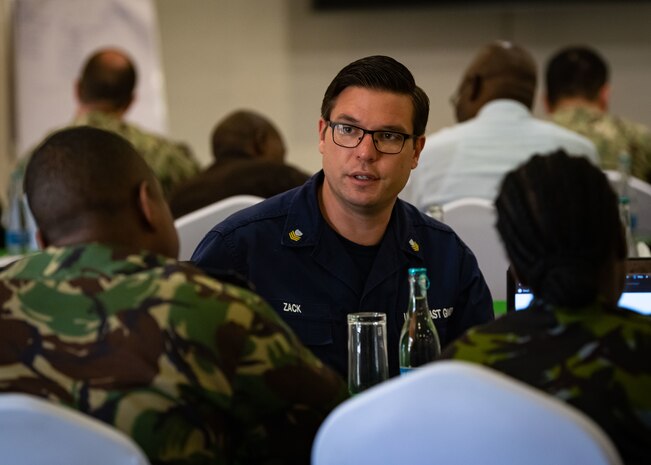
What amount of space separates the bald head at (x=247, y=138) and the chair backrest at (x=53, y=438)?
3.15 m

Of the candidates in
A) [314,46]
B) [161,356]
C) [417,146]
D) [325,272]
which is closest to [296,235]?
[325,272]

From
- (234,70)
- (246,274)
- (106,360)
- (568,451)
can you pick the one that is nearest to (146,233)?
(106,360)

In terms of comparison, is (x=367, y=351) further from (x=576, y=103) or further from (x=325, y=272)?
(x=576, y=103)

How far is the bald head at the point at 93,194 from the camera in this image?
Result: 182 cm

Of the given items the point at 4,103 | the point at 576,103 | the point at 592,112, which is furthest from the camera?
the point at 4,103

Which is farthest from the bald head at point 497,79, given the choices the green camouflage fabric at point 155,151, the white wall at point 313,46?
the white wall at point 313,46

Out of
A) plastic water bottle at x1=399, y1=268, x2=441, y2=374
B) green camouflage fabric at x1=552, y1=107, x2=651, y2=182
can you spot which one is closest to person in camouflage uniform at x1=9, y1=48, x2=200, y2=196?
green camouflage fabric at x1=552, y1=107, x2=651, y2=182

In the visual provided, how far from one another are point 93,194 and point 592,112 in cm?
438

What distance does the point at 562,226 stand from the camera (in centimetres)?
170

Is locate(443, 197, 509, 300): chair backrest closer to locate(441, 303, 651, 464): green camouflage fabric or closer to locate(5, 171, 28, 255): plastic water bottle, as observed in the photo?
locate(441, 303, 651, 464): green camouflage fabric

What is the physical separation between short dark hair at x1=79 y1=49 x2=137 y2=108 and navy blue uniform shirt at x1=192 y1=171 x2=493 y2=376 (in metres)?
3.28

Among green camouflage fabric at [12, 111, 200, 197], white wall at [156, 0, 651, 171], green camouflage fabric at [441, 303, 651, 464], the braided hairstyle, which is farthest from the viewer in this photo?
white wall at [156, 0, 651, 171]

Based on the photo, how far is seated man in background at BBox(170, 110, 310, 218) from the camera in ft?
13.2

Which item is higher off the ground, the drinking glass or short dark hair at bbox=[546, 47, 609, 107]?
short dark hair at bbox=[546, 47, 609, 107]
